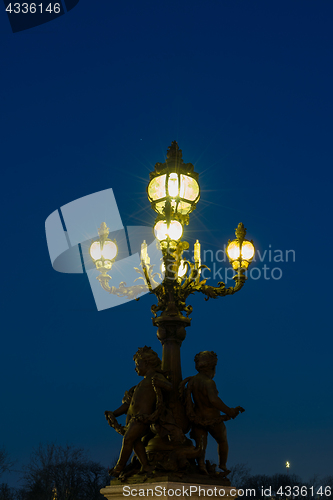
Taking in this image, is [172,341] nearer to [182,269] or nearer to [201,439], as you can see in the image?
[182,269]

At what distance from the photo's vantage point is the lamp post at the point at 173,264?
345 inches

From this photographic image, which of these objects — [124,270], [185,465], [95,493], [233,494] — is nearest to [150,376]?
[185,465]

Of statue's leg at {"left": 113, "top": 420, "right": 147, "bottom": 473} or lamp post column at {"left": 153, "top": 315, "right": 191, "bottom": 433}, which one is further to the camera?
lamp post column at {"left": 153, "top": 315, "right": 191, "bottom": 433}

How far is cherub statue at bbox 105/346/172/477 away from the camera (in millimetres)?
7992

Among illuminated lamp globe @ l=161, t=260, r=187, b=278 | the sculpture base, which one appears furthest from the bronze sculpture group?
illuminated lamp globe @ l=161, t=260, r=187, b=278

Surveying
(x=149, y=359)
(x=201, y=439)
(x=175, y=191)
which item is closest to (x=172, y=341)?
(x=149, y=359)

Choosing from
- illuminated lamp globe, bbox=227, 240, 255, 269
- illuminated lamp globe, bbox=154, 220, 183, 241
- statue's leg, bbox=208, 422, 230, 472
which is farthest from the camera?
illuminated lamp globe, bbox=227, 240, 255, 269

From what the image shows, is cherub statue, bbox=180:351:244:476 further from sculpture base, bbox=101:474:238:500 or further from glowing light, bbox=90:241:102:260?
glowing light, bbox=90:241:102:260

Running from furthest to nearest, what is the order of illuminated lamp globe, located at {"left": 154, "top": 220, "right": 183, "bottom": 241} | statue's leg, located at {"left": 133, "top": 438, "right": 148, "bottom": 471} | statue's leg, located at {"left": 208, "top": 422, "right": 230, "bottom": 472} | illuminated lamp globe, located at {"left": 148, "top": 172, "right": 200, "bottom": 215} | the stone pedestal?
illuminated lamp globe, located at {"left": 148, "top": 172, "right": 200, "bottom": 215}
illuminated lamp globe, located at {"left": 154, "top": 220, "right": 183, "bottom": 241}
statue's leg, located at {"left": 208, "top": 422, "right": 230, "bottom": 472}
statue's leg, located at {"left": 133, "top": 438, "right": 148, "bottom": 471}
the stone pedestal

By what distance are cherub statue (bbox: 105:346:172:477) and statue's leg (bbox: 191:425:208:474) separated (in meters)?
0.73

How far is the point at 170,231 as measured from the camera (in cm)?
899

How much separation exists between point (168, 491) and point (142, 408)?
1280 mm

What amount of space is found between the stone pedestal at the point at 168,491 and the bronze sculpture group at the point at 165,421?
22 cm

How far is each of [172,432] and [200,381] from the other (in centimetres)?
88
